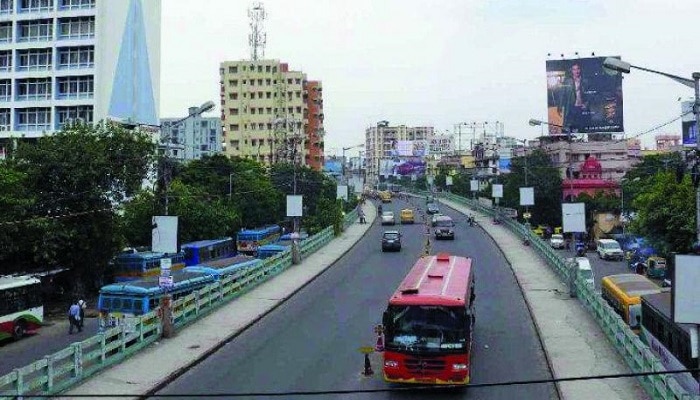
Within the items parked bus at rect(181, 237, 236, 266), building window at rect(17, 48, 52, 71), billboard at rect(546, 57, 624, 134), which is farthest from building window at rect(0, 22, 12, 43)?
billboard at rect(546, 57, 624, 134)

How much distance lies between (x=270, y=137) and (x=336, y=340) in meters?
120

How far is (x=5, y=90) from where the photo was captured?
7269cm

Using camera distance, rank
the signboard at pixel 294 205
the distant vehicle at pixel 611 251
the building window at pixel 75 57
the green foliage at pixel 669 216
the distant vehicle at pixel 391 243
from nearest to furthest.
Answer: the green foliage at pixel 669 216 → the signboard at pixel 294 205 → the distant vehicle at pixel 391 243 → the distant vehicle at pixel 611 251 → the building window at pixel 75 57

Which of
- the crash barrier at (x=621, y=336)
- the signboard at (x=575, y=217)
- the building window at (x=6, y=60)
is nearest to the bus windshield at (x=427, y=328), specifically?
the crash barrier at (x=621, y=336)

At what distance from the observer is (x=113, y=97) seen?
73250 millimetres

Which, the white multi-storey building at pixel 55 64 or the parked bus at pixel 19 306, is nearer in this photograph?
the parked bus at pixel 19 306

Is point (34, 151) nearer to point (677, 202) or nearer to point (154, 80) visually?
point (677, 202)

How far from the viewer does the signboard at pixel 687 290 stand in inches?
458

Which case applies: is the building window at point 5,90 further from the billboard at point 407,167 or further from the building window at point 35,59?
the billboard at point 407,167

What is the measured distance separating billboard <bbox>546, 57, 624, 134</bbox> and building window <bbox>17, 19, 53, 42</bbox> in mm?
65855

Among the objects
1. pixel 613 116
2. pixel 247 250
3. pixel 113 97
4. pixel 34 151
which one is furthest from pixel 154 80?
pixel 613 116

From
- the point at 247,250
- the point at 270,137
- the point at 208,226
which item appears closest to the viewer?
the point at 208,226

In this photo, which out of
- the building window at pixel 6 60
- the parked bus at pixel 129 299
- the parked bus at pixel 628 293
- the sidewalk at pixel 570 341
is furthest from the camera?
the building window at pixel 6 60

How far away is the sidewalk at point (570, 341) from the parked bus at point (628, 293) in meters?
1.26
